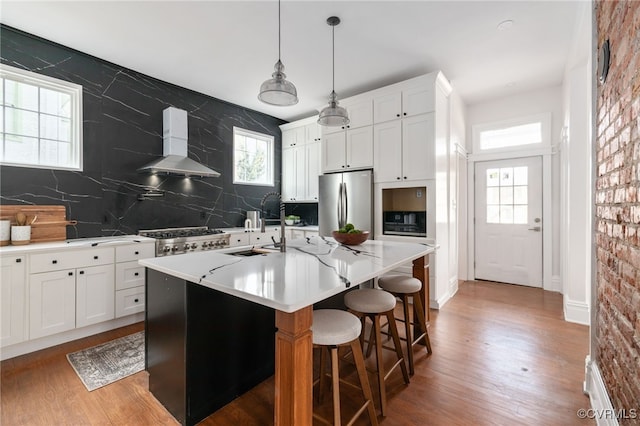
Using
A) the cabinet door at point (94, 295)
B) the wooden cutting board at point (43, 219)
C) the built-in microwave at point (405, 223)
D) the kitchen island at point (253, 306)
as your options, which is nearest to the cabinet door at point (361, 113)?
the built-in microwave at point (405, 223)

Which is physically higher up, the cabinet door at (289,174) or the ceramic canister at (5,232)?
the cabinet door at (289,174)

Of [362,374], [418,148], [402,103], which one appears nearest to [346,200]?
[418,148]

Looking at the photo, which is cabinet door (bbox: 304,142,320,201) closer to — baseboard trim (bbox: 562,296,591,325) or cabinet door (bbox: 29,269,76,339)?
cabinet door (bbox: 29,269,76,339)

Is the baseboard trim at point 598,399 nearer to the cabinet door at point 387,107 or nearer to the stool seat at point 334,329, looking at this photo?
the stool seat at point 334,329

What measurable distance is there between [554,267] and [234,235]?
463 cm

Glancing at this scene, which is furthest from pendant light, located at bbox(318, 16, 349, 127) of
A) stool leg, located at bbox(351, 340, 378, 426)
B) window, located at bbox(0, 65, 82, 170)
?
window, located at bbox(0, 65, 82, 170)

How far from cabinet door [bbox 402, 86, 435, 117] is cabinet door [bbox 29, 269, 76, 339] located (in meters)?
3.99

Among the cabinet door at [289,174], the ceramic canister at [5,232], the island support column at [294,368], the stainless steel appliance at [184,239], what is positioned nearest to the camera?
the island support column at [294,368]

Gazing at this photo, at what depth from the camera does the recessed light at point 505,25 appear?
2583 mm

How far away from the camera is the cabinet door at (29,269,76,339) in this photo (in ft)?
7.96

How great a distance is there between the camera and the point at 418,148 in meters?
3.51

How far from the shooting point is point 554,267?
13.5 feet

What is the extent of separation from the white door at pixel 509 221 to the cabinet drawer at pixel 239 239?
12.2ft

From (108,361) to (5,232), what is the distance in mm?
1505
